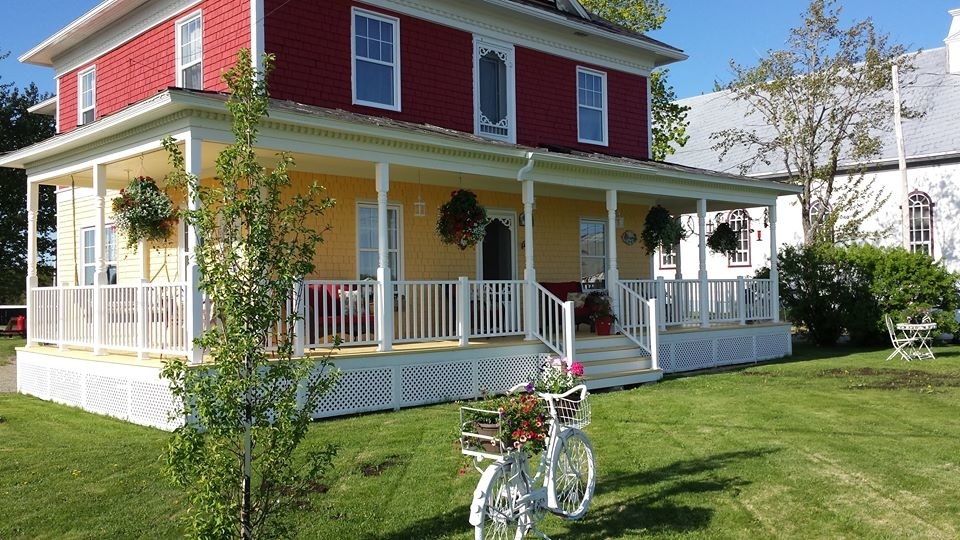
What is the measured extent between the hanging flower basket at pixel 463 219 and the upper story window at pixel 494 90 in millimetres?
2914

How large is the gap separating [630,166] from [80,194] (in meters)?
11.5

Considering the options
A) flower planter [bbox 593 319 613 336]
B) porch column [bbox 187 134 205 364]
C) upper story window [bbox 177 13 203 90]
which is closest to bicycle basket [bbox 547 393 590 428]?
porch column [bbox 187 134 205 364]

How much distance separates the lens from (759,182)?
61.2 feet

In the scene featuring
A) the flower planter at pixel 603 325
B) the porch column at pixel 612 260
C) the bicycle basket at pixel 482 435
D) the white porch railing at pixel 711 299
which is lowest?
the bicycle basket at pixel 482 435

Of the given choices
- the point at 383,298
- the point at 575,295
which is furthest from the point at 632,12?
the point at 383,298

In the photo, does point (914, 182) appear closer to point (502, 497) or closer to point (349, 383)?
point (349, 383)

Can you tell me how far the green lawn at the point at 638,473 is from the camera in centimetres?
632

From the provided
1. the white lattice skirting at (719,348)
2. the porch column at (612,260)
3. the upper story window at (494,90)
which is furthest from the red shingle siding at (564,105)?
the white lattice skirting at (719,348)

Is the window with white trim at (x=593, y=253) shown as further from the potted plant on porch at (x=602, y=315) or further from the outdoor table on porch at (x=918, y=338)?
the outdoor table on porch at (x=918, y=338)

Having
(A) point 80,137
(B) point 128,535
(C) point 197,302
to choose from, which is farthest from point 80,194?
(B) point 128,535

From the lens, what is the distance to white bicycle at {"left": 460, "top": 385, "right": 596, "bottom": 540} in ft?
17.4

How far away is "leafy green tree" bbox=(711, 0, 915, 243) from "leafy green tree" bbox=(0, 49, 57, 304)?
26024mm

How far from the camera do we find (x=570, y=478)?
21.0ft

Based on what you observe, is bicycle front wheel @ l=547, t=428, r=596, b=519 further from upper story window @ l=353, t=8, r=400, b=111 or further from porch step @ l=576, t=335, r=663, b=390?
upper story window @ l=353, t=8, r=400, b=111
